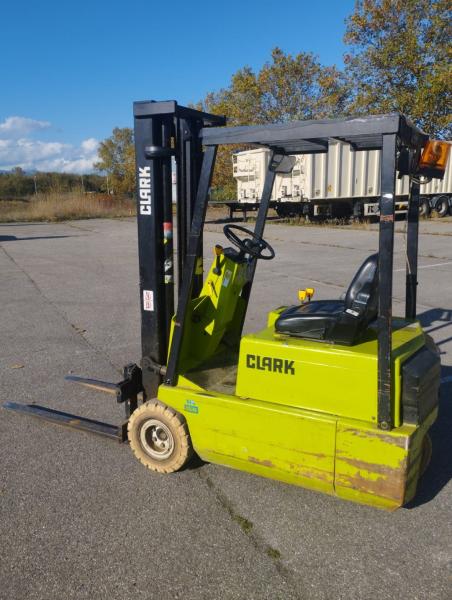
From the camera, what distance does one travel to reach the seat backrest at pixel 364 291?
3031mm

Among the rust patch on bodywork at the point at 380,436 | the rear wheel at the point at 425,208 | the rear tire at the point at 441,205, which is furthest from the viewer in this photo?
the rear tire at the point at 441,205

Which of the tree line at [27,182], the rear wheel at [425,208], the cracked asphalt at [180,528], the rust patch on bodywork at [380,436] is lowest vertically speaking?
the cracked asphalt at [180,528]

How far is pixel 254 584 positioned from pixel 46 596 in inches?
38.9

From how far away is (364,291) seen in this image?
306 cm

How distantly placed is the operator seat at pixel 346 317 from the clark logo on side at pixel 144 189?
118 cm

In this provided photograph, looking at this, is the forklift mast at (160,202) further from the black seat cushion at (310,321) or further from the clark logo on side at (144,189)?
the black seat cushion at (310,321)

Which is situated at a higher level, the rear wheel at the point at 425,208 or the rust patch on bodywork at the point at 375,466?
the rear wheel at the point at 425,208

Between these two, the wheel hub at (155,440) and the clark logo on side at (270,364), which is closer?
the clark logo on side at (270,364)

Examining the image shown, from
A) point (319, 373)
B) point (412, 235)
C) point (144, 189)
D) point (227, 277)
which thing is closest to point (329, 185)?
point (412, 235)

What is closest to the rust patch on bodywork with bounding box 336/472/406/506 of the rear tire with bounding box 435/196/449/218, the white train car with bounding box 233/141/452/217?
the white train car with bounding box 233/141/452/217

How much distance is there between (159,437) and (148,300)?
96cm

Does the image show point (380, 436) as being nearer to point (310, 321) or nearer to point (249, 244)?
point (310, 321)

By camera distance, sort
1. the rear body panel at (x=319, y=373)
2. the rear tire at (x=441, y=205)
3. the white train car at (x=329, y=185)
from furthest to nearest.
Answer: the rear tire at (x=441, y=205)
the white train car at (x=329, y=185)
the rear body panel at (x=319, y=373)

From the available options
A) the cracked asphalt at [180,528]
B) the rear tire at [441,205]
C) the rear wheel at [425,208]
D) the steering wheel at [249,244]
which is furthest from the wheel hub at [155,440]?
the rear tire at [441,205]
